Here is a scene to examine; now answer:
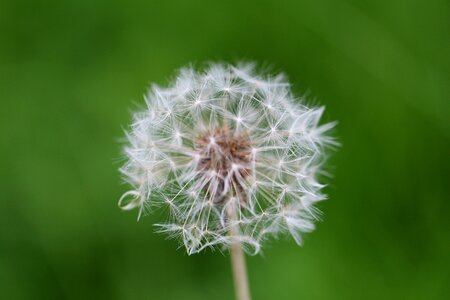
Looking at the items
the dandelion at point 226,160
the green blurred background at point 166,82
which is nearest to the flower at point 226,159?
the dandelion at point 226,160

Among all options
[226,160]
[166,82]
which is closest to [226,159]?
[226,160]

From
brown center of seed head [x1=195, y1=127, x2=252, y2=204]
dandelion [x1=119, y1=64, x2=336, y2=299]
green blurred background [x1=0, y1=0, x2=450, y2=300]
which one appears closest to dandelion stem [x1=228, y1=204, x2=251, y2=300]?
dandelion [x1=119, y1=64, x2=336, y2=299]

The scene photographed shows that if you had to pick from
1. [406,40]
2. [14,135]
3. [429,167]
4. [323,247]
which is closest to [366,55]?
[406,40]

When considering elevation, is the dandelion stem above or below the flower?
below

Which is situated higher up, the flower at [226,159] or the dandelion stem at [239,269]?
the flower at [226,159]

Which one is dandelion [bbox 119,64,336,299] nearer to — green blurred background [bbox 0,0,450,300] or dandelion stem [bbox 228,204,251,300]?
dandelion stem [bbox 228,204,251,300]

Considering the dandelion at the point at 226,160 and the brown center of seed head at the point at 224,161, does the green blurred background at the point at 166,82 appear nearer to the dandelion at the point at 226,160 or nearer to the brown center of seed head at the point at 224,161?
the dandelion at the point at 226,160
